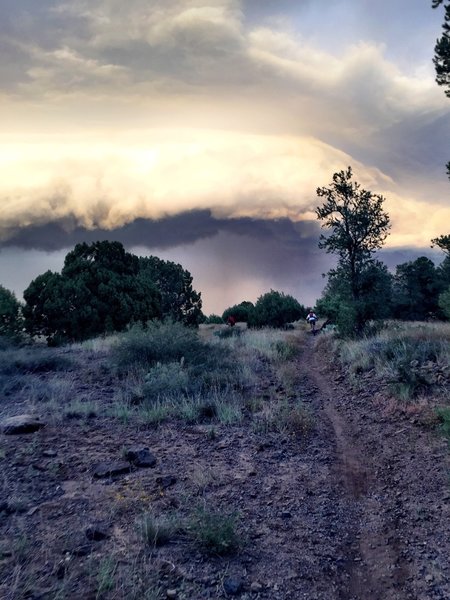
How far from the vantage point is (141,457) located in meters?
7.20

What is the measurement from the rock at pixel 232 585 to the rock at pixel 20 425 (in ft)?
18.0

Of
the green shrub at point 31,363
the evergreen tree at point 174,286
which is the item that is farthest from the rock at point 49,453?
the evergreen tree at point 174,286

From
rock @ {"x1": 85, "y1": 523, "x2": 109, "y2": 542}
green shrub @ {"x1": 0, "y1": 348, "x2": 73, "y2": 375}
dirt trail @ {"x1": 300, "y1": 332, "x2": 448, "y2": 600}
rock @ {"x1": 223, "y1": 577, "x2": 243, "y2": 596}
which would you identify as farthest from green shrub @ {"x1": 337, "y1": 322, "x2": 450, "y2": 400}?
green shrub @ {"x1": 0, "y1": 348, "x2": 73, "y2": 375}

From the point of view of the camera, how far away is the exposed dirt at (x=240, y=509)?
438cm

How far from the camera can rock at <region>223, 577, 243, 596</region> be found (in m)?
4.24

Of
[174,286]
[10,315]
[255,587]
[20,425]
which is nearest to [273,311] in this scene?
[174,286]

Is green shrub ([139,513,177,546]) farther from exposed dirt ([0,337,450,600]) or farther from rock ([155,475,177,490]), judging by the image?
rock ([155,475,177,490])

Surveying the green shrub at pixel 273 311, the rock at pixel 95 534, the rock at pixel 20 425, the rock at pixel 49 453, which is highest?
the green shrub at pixel 273 311

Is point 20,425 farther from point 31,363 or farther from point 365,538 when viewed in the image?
point 31,363

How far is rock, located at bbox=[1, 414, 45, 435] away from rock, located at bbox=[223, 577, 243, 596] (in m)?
5.50

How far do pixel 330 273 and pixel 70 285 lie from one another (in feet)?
54.5

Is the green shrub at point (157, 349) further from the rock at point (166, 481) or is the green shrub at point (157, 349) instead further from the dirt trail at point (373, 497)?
the rock at point (166, 481)

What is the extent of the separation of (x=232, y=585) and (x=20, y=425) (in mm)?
5653

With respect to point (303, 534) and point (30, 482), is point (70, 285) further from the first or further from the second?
point (303, 534)
